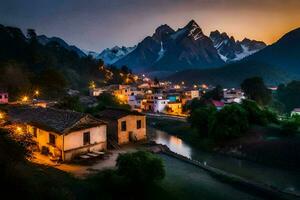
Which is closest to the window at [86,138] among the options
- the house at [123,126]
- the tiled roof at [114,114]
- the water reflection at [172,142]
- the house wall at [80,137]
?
the house wall at [80,137]

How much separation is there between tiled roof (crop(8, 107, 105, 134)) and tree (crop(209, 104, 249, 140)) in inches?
732

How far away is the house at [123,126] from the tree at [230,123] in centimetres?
1114

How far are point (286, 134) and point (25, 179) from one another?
3422 cm

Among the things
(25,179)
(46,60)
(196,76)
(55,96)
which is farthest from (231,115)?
(196,76)

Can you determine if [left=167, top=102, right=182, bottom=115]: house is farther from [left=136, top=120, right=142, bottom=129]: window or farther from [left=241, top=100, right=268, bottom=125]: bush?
[left=136, top=120, right=142, bottom=129]: window

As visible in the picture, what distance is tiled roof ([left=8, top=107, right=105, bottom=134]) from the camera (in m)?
26.9

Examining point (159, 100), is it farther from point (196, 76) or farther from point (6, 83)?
point (196, 76)

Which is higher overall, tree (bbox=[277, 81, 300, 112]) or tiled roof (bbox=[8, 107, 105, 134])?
tree (bbox=[277, 81, 300, 112])

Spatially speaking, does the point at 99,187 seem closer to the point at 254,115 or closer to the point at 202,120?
the point at 202,120

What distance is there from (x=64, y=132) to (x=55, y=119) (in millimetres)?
3717

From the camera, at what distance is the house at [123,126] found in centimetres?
3350

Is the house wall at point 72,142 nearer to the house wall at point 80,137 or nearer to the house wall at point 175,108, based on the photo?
the house wall at point 80,137

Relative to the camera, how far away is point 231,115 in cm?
4109

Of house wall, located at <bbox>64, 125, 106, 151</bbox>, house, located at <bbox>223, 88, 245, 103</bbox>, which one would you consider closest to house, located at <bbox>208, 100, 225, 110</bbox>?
house, located at <bbox>223, 88, 245, 103</bbox>
